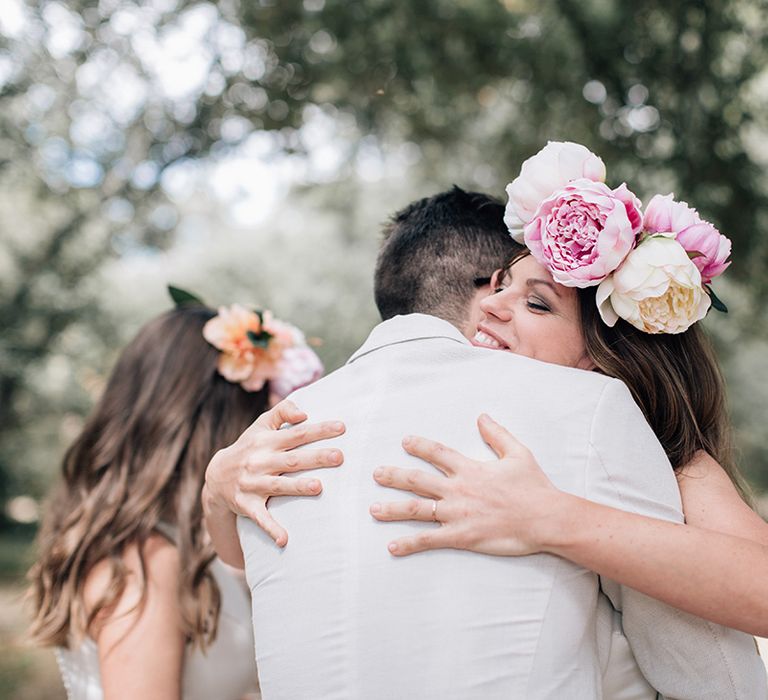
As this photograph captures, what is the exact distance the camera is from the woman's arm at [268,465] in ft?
6.35

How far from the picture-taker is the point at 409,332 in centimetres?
202

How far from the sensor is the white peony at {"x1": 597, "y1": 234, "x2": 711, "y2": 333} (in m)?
2.09

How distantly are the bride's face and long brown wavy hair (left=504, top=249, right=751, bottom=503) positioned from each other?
0.11 feet

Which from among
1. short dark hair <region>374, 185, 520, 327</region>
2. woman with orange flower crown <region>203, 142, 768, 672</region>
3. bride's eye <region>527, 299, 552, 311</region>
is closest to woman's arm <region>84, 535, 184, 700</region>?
woman with orange flower crown <region>203, 142, 768, 672</region>

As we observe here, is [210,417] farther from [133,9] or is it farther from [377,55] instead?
[133,9]

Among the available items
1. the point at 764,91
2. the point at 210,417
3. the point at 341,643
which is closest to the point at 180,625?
the point at 210,417

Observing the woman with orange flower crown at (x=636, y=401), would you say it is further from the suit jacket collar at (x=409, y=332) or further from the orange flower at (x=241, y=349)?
the orange flower at (x=241, y=349)

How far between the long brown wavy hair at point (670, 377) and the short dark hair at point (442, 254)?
401mm

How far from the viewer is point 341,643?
5.79 ft

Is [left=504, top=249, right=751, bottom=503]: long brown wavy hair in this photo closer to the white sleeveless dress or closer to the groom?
the groom

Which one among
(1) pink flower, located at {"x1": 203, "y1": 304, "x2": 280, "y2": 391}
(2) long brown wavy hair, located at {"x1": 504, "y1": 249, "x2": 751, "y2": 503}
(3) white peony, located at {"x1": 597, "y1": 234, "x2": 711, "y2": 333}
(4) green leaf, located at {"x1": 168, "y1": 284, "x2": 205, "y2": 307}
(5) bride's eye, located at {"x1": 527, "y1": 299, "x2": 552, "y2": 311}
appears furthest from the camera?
(4) green leaf, located at {"x1": 168, "y1": 284, "x2": 205, "y2": 307}

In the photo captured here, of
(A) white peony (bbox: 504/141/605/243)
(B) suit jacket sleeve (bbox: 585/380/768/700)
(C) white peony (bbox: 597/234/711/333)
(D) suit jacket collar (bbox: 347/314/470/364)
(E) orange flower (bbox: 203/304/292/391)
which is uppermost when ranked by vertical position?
(A) white peony (bbox: 504/141/605/243)

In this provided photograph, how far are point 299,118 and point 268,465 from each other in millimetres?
5807

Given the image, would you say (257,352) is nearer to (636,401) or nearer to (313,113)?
(636,401)
